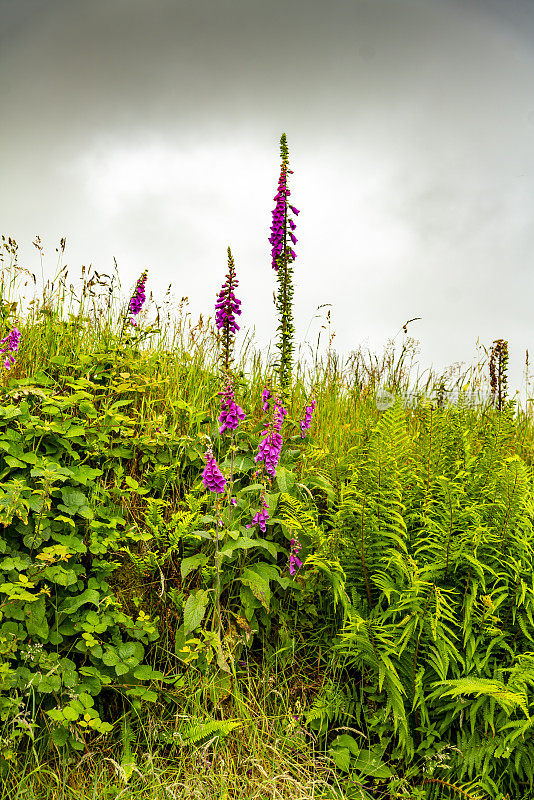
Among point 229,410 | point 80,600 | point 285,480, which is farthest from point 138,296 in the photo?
point 80,600

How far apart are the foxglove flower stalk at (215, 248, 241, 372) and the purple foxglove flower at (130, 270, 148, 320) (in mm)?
1669

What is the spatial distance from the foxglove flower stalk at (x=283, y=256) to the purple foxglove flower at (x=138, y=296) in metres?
1.29

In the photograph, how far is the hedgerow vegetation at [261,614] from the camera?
8.80ft

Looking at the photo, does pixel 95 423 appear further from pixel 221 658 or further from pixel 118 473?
pixel 221 658

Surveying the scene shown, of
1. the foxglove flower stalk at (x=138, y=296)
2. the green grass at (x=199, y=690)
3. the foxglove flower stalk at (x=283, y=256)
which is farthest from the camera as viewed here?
the foxglove flower stalk at (x=138, y=296)

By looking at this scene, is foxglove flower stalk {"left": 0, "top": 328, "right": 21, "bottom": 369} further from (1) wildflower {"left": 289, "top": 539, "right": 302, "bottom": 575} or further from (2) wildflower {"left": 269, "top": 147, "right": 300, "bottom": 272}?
(1) wildflower {"left": 289, "top": 539, "right": 302, "bottom": 575}

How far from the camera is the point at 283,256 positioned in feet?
13.2

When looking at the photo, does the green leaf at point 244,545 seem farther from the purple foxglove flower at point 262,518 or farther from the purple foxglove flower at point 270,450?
the purple foxglove flower at point 270,450

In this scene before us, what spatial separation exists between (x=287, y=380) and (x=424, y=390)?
10.1ft

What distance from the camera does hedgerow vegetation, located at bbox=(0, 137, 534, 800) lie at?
8.80ft

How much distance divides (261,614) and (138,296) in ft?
9.21

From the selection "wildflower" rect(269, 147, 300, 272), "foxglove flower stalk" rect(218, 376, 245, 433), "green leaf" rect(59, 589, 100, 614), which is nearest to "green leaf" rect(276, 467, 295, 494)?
"foxglove flower stalk" rect(218, 376, 245, 433)

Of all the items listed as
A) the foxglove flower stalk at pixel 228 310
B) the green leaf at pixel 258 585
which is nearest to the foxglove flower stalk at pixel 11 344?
the foxglove flower stalk at pixel 228 310

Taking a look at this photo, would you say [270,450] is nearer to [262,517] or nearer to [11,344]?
[262,517]
